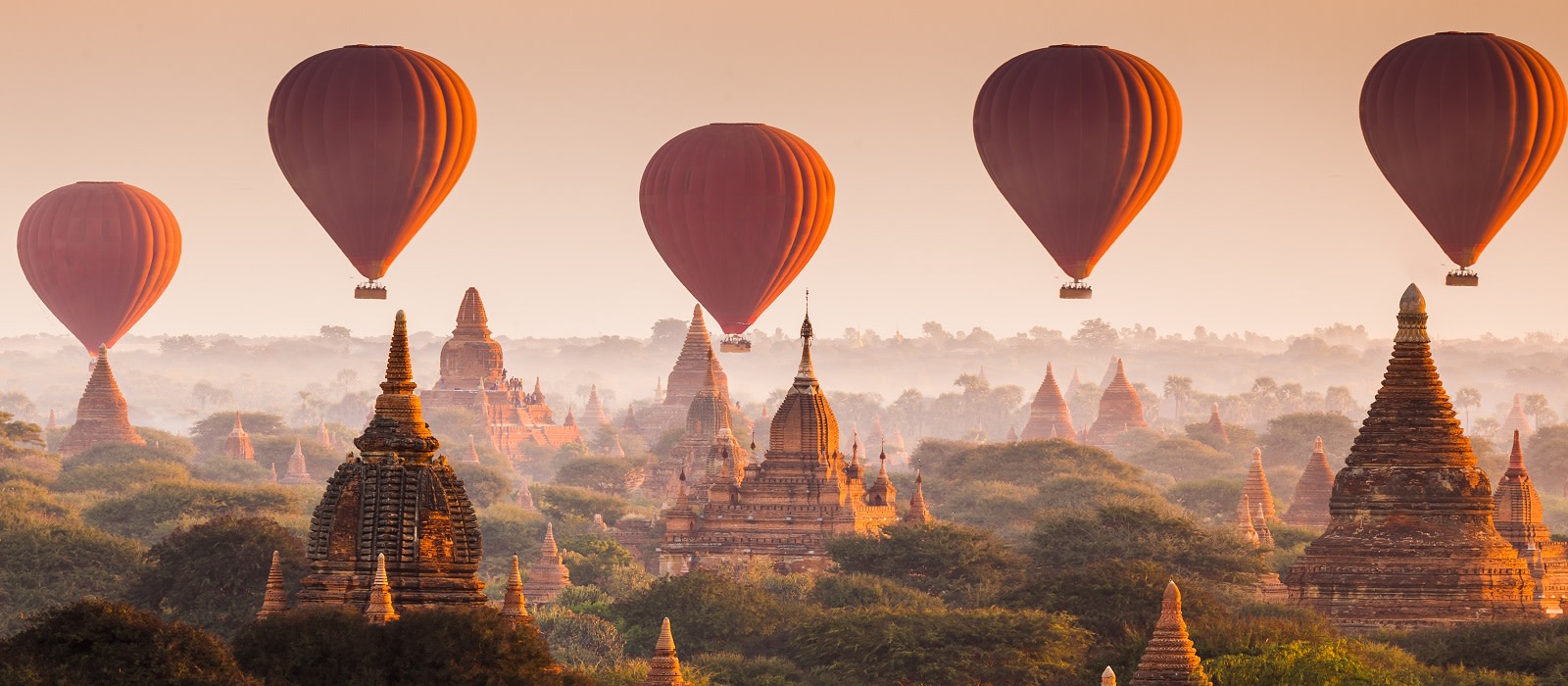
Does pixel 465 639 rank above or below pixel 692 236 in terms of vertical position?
below

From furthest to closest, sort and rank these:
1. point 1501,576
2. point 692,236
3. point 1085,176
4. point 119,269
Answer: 1. point 119,269
2. point 692,236
3. point 1085,176
4. point 1501,576

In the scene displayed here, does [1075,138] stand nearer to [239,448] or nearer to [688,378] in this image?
[688,378]

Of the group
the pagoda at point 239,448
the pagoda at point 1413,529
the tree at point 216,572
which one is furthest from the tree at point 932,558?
the pagoda at point 239,448

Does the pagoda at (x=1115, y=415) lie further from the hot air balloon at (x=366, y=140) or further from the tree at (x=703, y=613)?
the tree at (x=703, y=613)

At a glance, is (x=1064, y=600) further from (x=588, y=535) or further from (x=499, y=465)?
(x=499, y=465)

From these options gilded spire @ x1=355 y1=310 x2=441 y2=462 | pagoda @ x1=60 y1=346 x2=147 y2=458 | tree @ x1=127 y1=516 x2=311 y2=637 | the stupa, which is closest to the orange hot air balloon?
pagoda @ x1=60 y1=346 x2=147 y2=458

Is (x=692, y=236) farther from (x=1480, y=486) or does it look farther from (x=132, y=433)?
(x=132, y=433)

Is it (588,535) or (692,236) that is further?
(588,535)

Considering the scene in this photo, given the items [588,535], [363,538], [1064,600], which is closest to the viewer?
[363,538]

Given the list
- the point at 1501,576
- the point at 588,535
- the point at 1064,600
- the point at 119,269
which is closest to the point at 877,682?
the point at 1064,600
